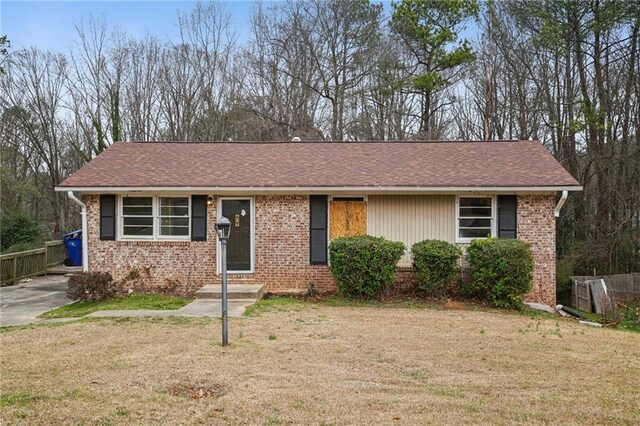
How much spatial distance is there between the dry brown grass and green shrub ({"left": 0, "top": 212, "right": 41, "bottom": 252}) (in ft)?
42.6

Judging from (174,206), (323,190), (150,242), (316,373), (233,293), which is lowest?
(316,373)

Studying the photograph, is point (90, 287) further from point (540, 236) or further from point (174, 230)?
point (540, 236)

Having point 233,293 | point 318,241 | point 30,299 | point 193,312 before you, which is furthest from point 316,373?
point 30,299

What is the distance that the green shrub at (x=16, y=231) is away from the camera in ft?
63.4

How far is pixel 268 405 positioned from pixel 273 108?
67.7ft

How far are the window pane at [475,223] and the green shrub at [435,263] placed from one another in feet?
3.35

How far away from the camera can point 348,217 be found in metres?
12.4

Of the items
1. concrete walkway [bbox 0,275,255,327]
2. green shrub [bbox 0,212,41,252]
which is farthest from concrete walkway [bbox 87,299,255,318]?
green shrub [bbox 0,212,41,252]

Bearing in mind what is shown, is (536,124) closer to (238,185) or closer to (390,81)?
(390,81)

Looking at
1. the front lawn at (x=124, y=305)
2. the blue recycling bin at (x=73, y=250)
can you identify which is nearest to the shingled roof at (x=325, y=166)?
the front lawn at (x=124, y=305)

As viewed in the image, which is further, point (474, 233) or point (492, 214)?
point (474, 233)

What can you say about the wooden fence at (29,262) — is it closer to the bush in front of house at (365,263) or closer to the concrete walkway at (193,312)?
the concrete walkway at (193,312)

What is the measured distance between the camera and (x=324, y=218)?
12.2 meters

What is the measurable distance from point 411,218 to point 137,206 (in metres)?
6.64
